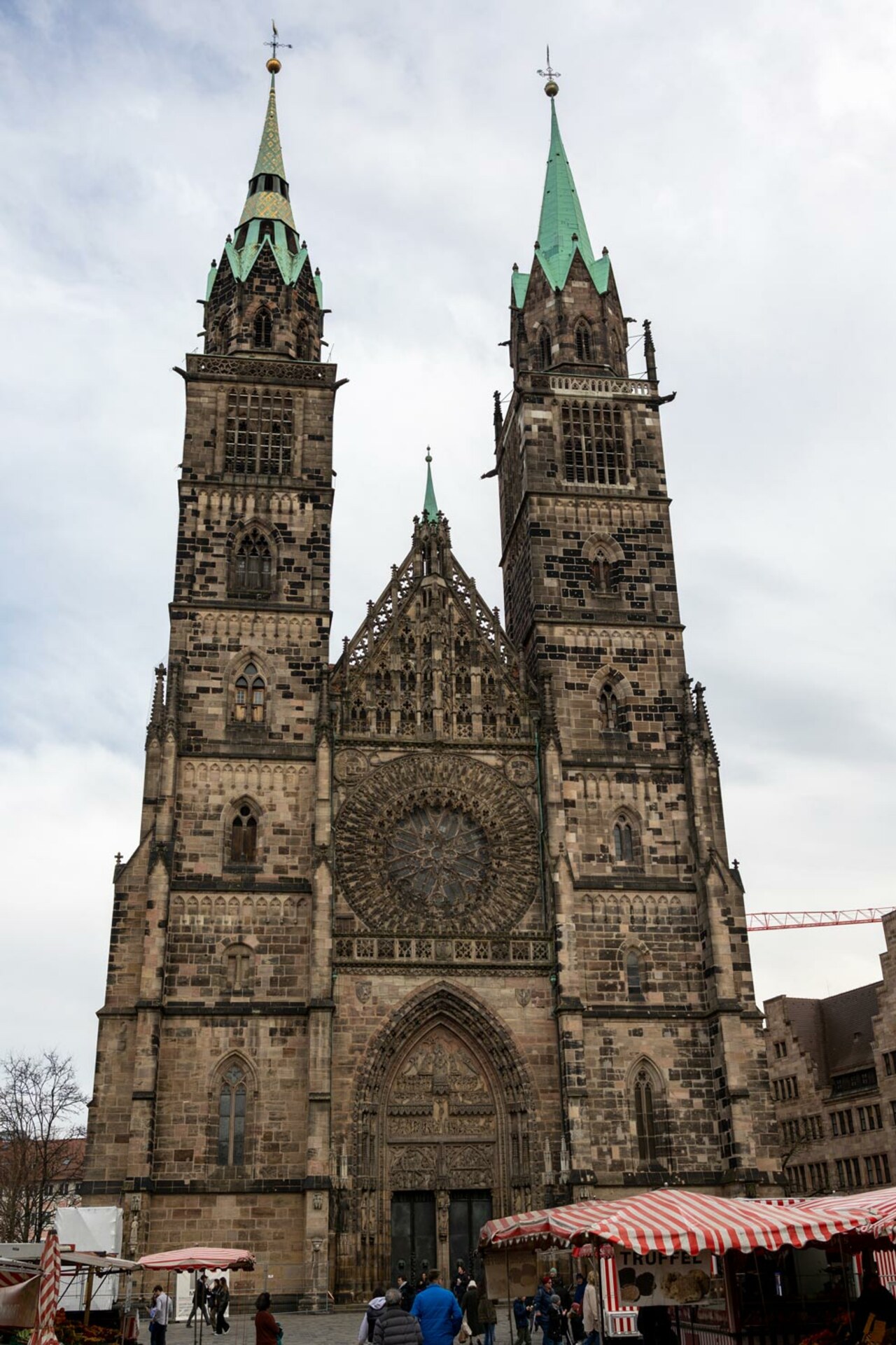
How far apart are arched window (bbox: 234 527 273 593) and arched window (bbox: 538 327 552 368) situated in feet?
36.8

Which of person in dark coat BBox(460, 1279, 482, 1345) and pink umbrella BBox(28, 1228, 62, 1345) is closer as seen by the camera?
pink umbrella BBox(28, 1228, 62, 1345)

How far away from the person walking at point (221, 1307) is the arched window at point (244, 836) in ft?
35.4

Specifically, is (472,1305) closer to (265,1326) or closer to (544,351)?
(265,1326)

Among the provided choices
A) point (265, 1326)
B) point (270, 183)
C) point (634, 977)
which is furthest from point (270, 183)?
point (265, 1326)

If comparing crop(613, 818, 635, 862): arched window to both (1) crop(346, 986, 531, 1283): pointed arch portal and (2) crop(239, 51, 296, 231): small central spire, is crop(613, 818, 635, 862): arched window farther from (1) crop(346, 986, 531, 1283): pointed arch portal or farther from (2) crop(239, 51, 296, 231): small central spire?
(2) crop(239, 51, 296, 231): small central spire

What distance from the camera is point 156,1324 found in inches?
851

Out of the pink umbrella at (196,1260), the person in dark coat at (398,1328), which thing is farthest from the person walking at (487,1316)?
the person in dark coat at (398,1328)

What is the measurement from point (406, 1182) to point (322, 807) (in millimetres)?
9231

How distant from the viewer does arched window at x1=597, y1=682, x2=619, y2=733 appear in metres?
37.4

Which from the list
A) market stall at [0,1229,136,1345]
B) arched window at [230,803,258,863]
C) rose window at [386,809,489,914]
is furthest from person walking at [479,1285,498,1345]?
arched window at [230,803,258,863]

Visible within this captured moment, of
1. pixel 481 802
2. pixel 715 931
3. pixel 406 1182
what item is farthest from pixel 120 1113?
pixel 715 931

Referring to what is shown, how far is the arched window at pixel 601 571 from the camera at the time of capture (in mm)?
39219

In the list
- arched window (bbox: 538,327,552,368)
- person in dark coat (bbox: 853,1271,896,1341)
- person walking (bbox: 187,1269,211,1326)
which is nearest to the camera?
person in dark coat (bbox: 853,1271,896,1341)

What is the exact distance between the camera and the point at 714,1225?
1598 centimetres
